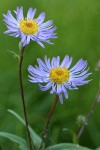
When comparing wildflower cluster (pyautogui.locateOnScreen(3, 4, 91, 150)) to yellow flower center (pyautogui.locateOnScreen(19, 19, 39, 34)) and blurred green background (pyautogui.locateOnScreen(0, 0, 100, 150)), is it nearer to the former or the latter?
yellow flower center (pyautogui.locateOnScreen(19, 19, 39, 34))

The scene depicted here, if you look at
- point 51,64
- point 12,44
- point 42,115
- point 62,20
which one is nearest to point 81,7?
point 62,20

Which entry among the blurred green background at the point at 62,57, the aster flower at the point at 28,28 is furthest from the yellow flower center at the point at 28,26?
the blurred green background at the point at 62,57

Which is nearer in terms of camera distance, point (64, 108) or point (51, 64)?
point (51, 64)

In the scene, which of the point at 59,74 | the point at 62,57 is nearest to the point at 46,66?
the point at 59,74

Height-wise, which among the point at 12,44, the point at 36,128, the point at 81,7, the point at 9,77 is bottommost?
the point at 36,128

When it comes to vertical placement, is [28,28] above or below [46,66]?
above

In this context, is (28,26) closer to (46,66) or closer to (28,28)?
(28,28)

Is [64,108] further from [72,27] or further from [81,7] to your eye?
[81,7]
